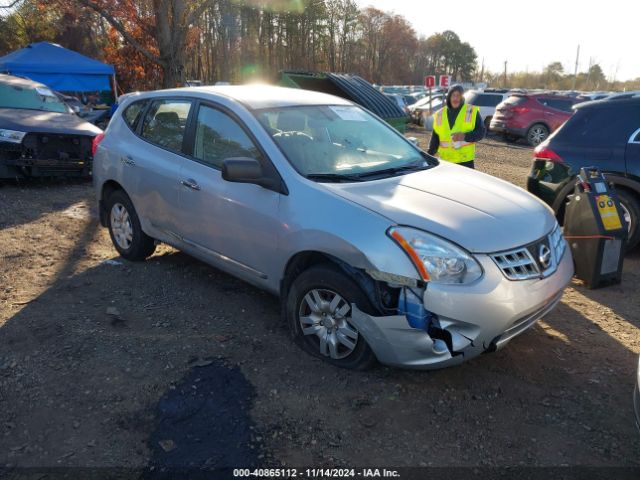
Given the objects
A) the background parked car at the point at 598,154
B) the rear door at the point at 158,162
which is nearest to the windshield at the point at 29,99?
the rear door at the point at 158,162

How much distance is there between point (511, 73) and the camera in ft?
204

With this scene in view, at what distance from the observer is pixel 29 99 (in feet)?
31.3

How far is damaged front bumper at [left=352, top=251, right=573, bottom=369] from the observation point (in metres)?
2.82

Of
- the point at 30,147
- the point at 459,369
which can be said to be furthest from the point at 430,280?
the point at 30,147

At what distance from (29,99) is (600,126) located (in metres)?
9.26

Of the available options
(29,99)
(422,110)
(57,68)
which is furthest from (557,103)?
(57,68)

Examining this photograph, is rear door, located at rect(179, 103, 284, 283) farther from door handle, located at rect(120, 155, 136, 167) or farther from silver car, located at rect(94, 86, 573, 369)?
door handle, located at rect(120, 155, 136, 167)

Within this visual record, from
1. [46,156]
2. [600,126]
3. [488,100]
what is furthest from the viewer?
[488,100]

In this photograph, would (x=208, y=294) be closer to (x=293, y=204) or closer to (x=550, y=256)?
(x=293, y=204)

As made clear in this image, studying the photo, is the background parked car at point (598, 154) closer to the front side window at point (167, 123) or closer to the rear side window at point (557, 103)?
the front side window at point (167, 123)

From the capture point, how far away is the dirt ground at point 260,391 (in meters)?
2.66

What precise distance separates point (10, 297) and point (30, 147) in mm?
4511

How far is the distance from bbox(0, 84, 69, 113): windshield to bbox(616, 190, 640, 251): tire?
30.6 ft

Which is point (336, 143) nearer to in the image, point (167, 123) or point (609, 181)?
point (167, 123)
